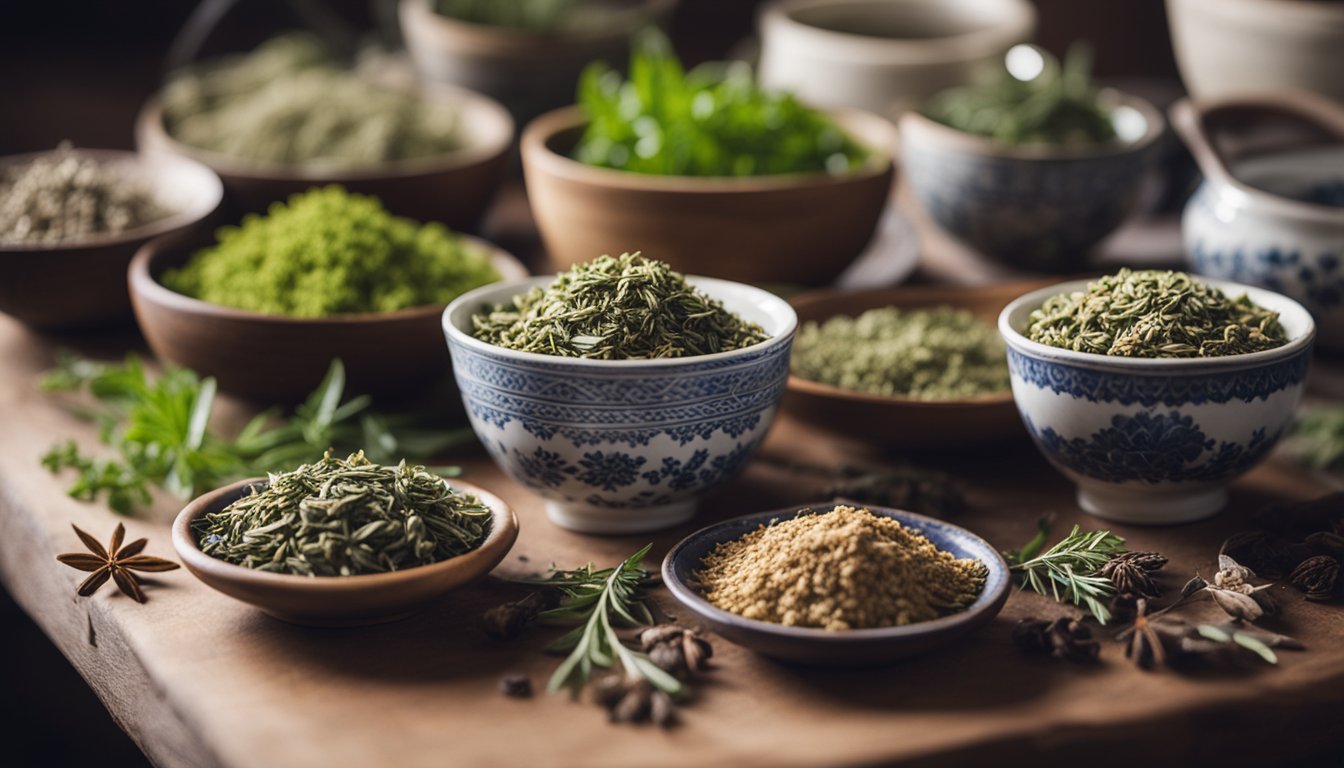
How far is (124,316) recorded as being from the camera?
2066mm

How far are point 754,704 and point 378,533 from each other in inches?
15.1

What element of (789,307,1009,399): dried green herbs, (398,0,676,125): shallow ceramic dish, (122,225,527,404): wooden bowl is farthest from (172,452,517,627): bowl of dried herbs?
(398,0,676,125): shallow ceramic dish

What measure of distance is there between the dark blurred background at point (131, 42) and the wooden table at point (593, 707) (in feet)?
7.06

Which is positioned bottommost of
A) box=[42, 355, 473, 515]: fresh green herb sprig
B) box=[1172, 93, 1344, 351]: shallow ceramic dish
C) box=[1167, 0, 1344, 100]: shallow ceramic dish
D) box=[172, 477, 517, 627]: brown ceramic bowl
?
box=[42, 355, 473, 515]: fresh green herb sprig

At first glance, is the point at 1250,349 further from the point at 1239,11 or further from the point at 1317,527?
the point at 1239,11

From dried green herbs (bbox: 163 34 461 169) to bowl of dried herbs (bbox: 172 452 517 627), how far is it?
104cm

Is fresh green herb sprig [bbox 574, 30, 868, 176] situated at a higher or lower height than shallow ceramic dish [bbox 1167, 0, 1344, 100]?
lower

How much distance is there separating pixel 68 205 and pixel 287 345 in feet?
1.77

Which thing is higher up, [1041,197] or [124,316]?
[1041,197]

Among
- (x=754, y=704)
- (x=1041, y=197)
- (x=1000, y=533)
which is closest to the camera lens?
(x=754, y=704)

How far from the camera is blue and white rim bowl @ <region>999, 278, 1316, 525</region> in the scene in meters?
1.40

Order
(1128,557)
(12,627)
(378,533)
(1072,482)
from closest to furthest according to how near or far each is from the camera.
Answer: (378,533) < (1128,557) < (1072,482) < (12,627)

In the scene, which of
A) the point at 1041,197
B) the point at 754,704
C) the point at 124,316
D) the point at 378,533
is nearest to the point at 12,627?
the point at 124,316

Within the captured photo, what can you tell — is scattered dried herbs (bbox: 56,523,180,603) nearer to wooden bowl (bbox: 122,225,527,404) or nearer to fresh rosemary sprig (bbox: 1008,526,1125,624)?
wooden bowl (bbox: 122,225,527,404)
